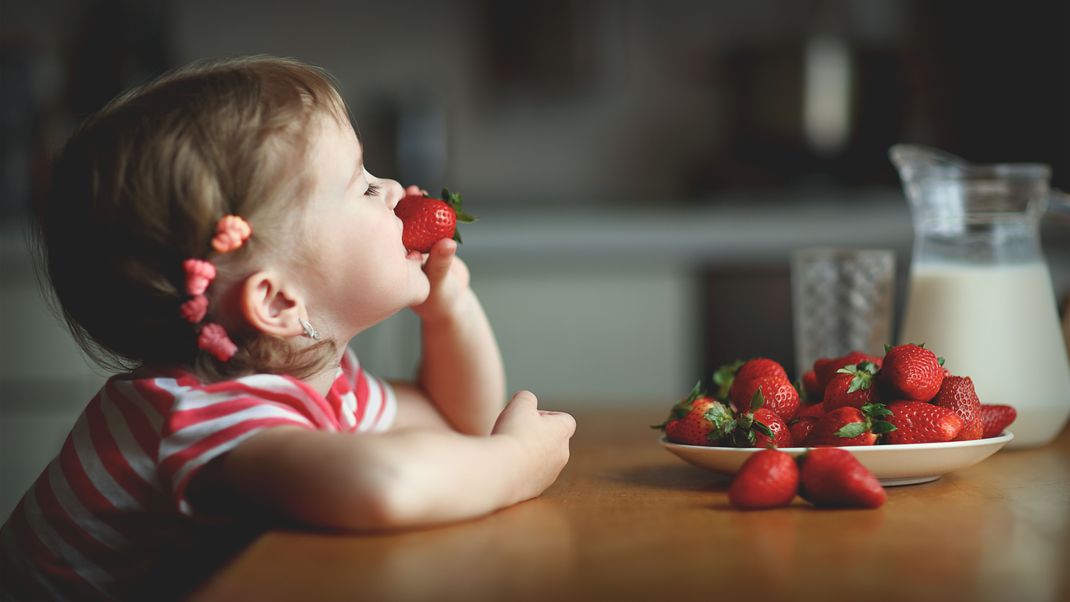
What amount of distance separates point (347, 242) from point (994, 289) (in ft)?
2.00

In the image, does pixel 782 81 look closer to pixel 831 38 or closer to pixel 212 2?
pixel 831 38

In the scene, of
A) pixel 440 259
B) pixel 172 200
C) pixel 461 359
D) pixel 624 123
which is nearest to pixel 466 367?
pixel 461 359

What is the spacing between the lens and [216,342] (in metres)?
0.83

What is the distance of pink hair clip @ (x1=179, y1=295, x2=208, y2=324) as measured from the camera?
2.70 feet

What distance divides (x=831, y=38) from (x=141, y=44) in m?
1.93

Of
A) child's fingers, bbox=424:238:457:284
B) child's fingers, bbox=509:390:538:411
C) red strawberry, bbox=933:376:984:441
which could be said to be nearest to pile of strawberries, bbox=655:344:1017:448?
red strawberry, bbox=933:376:984:441

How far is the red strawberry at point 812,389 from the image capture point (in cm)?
92

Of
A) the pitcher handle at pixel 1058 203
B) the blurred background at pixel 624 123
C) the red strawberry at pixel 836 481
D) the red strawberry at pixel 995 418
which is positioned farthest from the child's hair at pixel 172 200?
the blurred background at pixel 624 123

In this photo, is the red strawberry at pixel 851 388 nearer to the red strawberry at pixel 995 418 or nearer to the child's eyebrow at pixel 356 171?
the red strawberry at pixel 995 418

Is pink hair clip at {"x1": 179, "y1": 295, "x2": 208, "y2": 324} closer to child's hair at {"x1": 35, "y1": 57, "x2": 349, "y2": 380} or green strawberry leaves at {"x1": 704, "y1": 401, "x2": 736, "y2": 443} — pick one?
child's hair at {"x1": 35, "y1": 57, "x2": 349, "y2": 380}

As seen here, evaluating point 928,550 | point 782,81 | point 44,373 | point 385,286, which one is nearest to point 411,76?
point 782,81

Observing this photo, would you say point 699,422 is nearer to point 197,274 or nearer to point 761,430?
point 761,430

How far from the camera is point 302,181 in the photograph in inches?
33.7

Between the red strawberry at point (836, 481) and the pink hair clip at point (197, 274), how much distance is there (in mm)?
435
